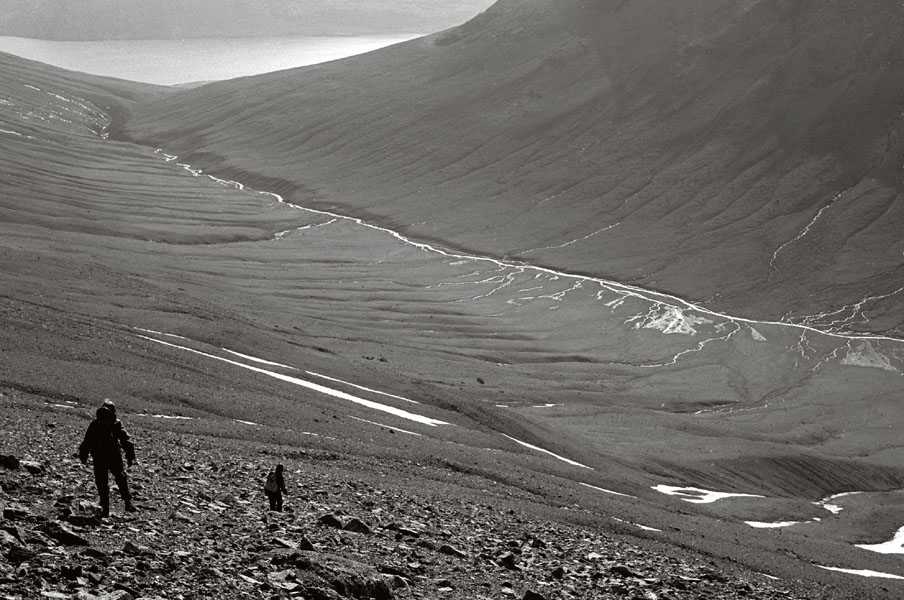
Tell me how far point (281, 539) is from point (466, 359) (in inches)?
3149

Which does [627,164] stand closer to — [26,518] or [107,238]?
[107,238]

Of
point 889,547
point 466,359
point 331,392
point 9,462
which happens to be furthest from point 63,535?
point 466,359

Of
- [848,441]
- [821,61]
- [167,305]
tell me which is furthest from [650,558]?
[821,61]

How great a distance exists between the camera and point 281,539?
20719mm

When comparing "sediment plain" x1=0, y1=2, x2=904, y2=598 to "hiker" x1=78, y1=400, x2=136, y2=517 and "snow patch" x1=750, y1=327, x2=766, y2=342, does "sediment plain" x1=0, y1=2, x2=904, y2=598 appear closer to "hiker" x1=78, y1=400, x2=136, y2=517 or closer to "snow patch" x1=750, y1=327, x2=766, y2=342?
"snow patch" x1=750, y1=327, x2=766, y2=342

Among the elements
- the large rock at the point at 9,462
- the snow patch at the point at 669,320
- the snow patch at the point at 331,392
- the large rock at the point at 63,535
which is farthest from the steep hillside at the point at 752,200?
the large rock at the point at 63,535

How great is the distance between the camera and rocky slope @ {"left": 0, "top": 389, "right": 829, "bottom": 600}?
16844mm

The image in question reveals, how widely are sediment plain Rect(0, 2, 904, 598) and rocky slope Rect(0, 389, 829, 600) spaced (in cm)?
136

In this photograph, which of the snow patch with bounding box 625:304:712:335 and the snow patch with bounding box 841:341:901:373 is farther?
the snow patch with bounding box 625:304:712:335

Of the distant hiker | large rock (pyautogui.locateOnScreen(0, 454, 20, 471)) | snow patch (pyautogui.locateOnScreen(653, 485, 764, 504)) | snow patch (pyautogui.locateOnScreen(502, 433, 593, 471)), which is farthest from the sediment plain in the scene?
the distant hiker

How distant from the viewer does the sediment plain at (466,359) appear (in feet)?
147

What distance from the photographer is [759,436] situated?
290 feet

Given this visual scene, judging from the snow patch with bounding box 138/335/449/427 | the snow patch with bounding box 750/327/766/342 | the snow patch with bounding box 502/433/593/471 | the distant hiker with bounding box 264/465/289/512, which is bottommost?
the distant hiker with bounding box 264/465/289/512

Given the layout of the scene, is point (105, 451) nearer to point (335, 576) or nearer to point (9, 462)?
point (9, 462)
